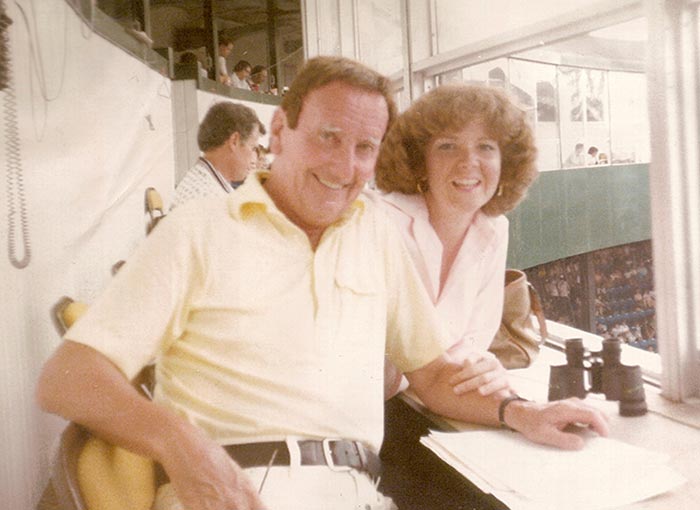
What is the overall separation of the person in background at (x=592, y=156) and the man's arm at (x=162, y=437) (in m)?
0.93

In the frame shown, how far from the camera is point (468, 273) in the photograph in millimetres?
1558

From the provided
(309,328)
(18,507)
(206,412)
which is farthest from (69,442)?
(309,328)

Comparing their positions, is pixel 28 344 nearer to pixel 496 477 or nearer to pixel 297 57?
pixel 297 57

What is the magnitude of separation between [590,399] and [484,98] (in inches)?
25.9

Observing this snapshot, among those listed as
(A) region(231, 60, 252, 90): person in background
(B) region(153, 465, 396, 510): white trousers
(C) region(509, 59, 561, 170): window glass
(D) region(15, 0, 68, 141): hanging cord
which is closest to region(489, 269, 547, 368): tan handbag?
(C) region(509, 59, 561, 170): window glass

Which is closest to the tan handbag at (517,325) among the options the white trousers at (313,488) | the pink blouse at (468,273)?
the pink blouse at (468,273)

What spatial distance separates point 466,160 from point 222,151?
60 centimetres

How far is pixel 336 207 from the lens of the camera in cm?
114

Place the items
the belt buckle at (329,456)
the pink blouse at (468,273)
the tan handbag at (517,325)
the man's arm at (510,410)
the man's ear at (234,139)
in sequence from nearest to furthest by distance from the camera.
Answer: the man's ear at (234,139)
the belt buckle at (329,456)
the man's arm at (510,410)
the pink blouse at (468,273)
the tan handbag at (517,325)

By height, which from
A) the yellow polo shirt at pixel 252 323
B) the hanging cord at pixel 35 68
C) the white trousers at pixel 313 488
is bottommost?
the white trousers at pixel 313 488

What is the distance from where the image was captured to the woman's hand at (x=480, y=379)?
1332 millimetres

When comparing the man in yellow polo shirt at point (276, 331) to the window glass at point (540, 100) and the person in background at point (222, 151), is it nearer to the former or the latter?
the person in background at point (222, 151)

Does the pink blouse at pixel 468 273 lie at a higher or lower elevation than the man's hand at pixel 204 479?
higher

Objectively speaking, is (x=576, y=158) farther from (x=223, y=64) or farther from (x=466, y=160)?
(x=223, y=64)
